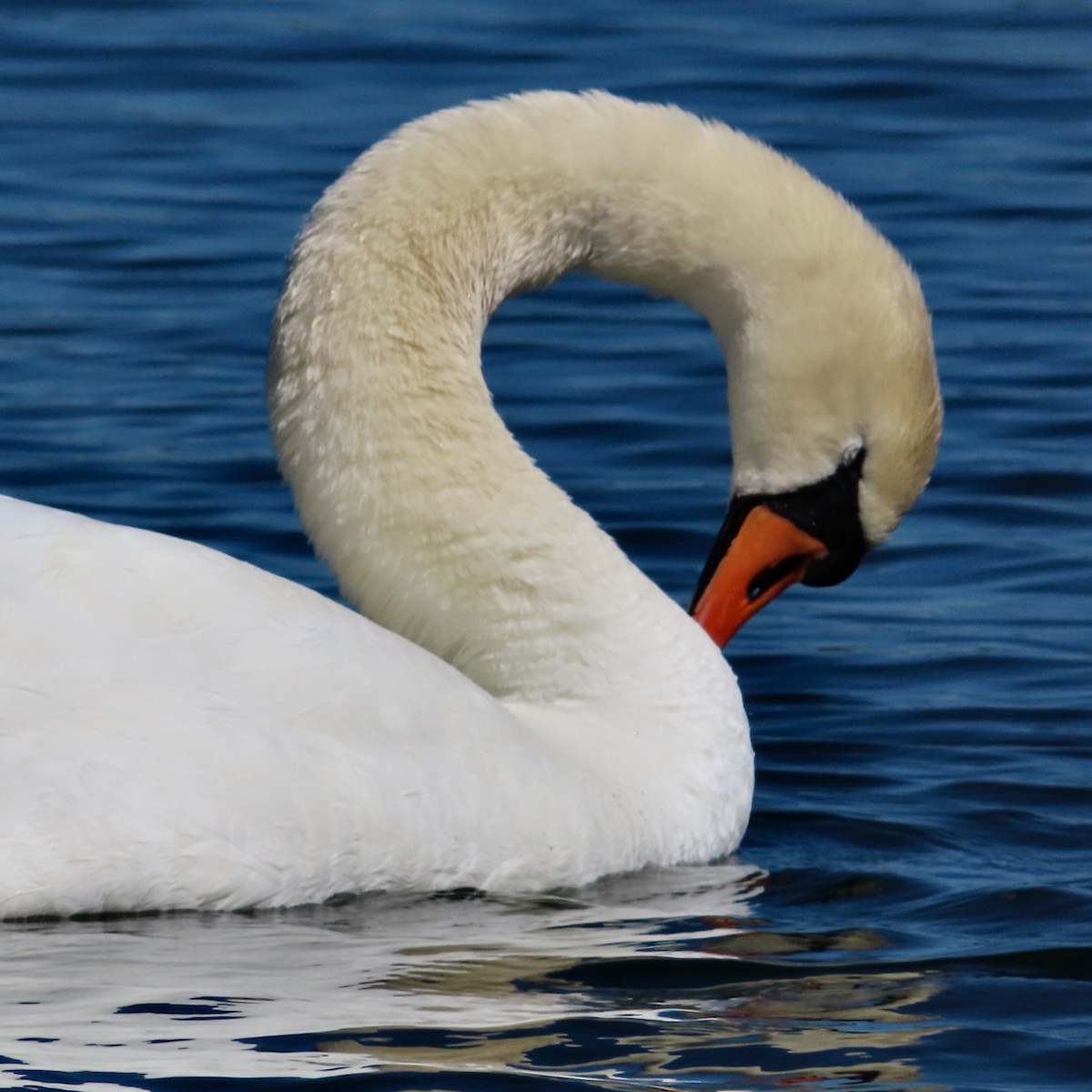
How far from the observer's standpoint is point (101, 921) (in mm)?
4930

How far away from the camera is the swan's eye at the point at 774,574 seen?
20.5 ft

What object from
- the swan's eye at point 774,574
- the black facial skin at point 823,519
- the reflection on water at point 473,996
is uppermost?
the black facial skin at point 823,519

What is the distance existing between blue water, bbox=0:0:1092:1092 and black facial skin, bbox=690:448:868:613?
500 millimetres

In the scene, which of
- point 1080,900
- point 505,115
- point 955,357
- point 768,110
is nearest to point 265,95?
point 768,110

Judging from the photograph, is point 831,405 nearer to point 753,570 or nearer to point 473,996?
point 753,570

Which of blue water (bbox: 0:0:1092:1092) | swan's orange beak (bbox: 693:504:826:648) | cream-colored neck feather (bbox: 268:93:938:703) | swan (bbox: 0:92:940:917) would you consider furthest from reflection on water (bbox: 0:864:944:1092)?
swan's orange beak (bbox: 693:504:826:648)

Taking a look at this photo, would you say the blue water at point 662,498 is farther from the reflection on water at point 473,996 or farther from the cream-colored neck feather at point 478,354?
the cream-colored neck feather at point 478,354

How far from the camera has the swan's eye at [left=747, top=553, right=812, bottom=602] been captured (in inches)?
247

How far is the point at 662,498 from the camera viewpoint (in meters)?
8.56

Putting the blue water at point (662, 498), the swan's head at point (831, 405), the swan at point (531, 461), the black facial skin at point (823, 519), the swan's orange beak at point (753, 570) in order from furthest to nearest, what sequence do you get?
the swan's orange beak at point (753, 570)
the black facial skin at point (823, 519)
the swan's head at point (831, 405)
the swan at point (531, 461)
the blue water at point (662, 498)

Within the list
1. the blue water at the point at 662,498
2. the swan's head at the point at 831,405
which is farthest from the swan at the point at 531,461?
the blue water at the point at 662,498

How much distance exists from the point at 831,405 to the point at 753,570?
1.50ft

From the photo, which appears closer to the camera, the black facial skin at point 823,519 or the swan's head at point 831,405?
the swan's head at point 831,405

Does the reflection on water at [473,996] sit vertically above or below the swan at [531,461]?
below
